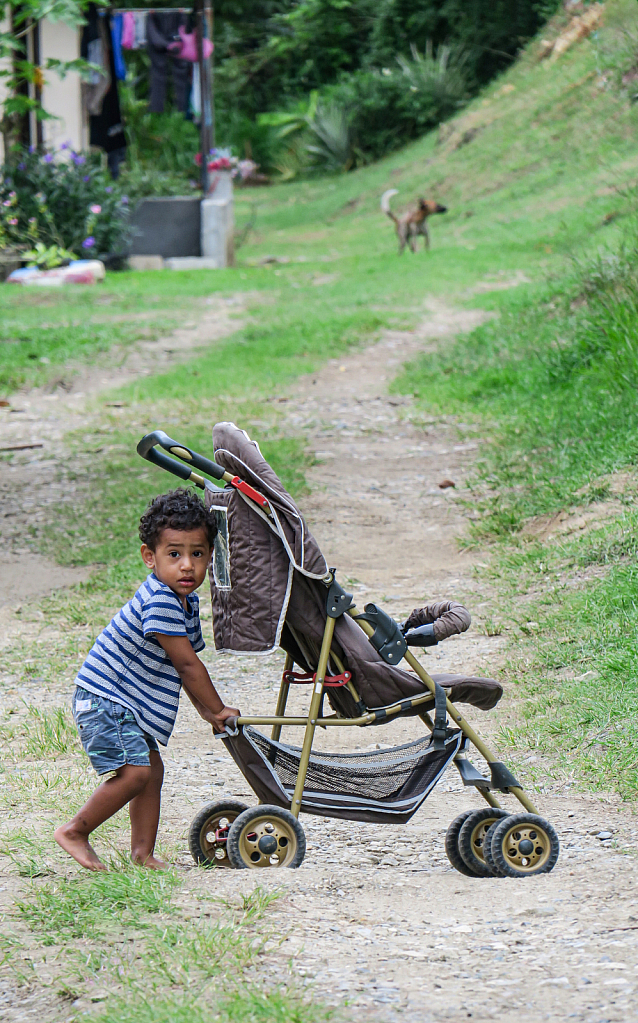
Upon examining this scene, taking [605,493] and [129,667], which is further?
[605,493]

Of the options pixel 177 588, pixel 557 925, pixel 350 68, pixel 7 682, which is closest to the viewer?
pixel 557 925

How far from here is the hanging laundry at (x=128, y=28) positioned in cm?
1841

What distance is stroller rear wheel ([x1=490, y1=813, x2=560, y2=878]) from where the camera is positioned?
313 centimetres

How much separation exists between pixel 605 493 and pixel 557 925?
3.95 metres

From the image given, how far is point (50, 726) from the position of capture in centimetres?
432

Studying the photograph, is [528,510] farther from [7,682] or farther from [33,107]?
[33,107]

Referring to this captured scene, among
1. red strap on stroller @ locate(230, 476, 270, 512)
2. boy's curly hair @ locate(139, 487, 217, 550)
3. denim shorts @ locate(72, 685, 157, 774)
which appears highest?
red strap on stroller @ locate(230, 476, 270, 512)

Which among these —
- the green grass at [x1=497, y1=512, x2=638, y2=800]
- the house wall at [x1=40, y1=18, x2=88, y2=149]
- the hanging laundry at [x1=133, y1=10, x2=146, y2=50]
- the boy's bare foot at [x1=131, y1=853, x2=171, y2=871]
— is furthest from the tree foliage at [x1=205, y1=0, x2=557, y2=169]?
the boy's bare foot at [x1=131, y1=853, x2=171, y2=871]

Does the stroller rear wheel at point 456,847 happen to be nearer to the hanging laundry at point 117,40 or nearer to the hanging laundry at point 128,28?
the hanging laundry at point 128,28

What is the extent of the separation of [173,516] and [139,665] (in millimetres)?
424

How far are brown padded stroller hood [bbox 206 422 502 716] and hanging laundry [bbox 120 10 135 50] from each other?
672 inches

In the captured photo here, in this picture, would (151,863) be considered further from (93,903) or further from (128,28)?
(128,28)

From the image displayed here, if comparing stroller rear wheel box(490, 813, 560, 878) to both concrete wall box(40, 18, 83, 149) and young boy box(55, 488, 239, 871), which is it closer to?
→ young boy box(55, 488, 239, 871)

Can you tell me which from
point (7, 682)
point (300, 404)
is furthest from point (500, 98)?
point (7, 682)
